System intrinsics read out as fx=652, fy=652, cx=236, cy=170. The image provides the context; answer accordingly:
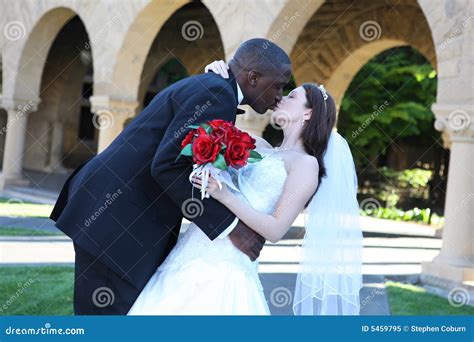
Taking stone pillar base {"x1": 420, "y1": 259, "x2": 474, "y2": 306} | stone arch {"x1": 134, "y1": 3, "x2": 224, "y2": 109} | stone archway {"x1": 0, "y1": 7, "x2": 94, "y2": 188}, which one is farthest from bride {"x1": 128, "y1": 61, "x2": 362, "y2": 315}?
stone arch {"x1": 134, "y1": 3, "x2": 224, "y2": 109}

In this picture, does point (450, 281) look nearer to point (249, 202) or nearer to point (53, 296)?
point (53, 296)

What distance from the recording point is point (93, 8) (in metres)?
13.3

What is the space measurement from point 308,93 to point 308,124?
17 centimetres

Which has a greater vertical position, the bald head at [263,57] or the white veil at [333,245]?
the bald head at [263,57]

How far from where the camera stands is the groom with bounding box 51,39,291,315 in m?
2.98

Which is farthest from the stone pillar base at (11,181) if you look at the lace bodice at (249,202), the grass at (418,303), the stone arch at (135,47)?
Answer: the lace bodice at (249,202)

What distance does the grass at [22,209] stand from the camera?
12539 mm

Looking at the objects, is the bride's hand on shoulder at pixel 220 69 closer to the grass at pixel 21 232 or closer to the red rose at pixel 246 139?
the red rose at pixel 246 139

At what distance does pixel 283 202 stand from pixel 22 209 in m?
11.3

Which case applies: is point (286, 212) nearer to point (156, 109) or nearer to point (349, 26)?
point (156, 109)

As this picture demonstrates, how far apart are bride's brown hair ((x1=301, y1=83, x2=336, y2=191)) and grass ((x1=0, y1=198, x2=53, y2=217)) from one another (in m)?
9.96

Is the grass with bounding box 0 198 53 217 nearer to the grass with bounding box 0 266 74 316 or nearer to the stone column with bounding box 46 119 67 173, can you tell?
the grass with bounding box 0 266 74 316

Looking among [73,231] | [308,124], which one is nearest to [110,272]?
[73,231]

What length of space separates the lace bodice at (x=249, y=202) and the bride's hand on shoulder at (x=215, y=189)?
0.22m
